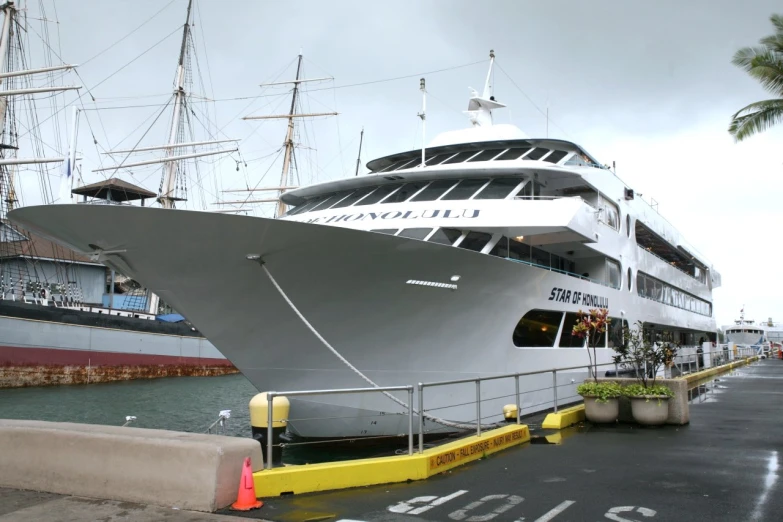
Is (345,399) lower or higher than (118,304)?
lower

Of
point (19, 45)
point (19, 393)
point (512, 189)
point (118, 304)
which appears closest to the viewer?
point (512, 189)

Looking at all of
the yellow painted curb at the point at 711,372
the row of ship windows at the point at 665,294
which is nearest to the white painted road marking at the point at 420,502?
the yellow painted curb at the point at 711,372

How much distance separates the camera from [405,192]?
13.4m

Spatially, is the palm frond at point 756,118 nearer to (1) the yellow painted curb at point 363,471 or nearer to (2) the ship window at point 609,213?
(2) the ship window at point 609,213

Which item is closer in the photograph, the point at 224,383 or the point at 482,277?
the point at 482,277

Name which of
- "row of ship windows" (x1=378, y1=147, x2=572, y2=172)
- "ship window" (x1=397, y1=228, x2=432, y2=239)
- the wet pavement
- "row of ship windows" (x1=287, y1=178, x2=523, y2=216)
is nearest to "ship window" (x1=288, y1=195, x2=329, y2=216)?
"row of ship windows" (x1=287, y1=178, x2=523, y2=216)

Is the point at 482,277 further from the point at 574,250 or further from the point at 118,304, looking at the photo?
the point at 118,304

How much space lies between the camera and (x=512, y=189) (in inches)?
507

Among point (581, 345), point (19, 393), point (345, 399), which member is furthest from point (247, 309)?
point (19, 393)

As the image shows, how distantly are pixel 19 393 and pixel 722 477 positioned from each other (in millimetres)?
28374

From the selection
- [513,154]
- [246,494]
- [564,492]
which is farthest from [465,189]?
[246,494]

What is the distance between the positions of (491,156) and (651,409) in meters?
7.23

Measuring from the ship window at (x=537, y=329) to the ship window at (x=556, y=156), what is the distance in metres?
3.87

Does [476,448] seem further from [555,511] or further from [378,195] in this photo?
[378,195]
